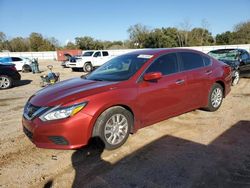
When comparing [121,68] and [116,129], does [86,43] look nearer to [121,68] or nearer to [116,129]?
[121,68]

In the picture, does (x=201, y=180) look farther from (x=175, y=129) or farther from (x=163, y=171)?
(x=175, y=129)

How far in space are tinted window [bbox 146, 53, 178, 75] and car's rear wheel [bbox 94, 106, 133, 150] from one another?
98 cm

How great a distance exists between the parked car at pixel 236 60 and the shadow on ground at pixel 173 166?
597cm

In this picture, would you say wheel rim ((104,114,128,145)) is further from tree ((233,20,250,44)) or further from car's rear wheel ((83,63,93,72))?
tree ((233,20,250,44))

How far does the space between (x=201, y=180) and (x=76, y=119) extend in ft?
6.13

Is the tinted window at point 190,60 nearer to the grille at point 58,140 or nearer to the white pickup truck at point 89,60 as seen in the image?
the grille at point 58,140

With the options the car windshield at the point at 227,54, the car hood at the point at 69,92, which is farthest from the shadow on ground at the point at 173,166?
the car windshield at the point at 227,54

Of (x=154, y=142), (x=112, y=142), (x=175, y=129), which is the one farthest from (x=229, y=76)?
(x=112, y=142)

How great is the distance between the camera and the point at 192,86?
5.08 metres

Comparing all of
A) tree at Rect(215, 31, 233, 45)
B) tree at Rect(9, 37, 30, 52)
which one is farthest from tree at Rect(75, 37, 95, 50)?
tree at Rect(215, 31, 233, 45)

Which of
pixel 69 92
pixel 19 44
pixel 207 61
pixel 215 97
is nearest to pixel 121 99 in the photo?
pixel 69 92

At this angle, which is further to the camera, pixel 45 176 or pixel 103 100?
pixel 103 100

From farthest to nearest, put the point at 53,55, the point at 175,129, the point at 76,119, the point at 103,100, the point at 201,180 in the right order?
1. the point at 53,55
2. the point at 175,129
3. the point at 103,100
4. the point at 76,119
5. the point at 201,180

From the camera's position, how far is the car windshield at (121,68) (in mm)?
4449
